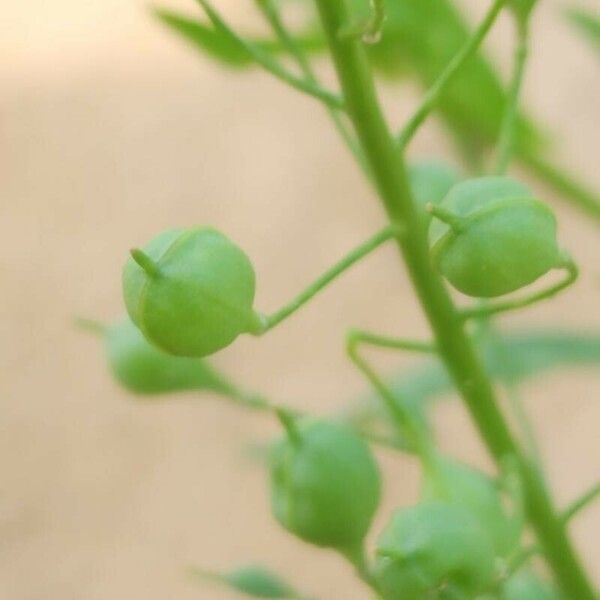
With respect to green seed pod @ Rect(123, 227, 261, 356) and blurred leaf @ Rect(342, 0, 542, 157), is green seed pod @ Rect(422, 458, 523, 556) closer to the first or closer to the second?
A: green seed pod @ Rect(123, 227, 261, 356)

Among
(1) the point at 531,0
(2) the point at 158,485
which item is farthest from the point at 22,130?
(1) the point at 531,0

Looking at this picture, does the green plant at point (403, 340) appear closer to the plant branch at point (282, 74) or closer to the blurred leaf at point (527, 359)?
the plant branch at point (282, 74)

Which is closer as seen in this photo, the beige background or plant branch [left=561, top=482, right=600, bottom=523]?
plant branch [left=561, top=482, right=600, bottom=523]

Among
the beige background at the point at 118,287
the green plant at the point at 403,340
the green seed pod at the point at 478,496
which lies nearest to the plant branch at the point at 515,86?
the green plant at the point at 403,340

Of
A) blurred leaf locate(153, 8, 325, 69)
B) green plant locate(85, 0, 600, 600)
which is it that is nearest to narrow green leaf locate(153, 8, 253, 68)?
blurred leaf locate(153, 8, 325, 69)

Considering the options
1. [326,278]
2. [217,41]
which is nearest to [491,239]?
[326,278]

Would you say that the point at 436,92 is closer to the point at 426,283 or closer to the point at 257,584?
the point at 426,283
